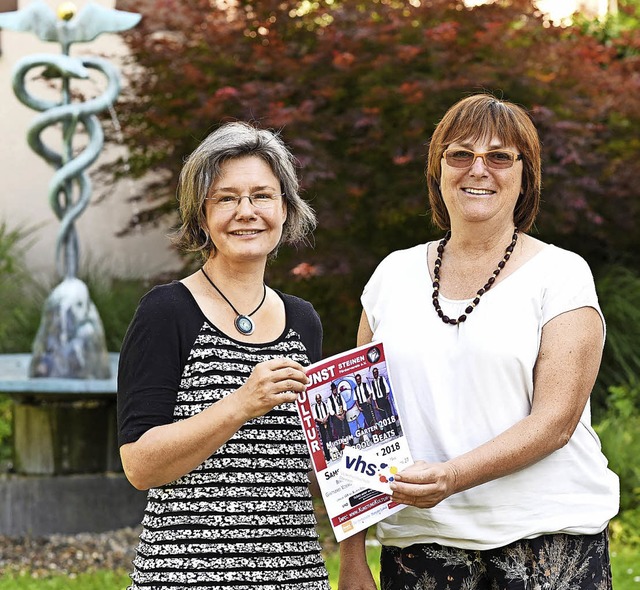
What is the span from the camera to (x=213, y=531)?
8.12 feet

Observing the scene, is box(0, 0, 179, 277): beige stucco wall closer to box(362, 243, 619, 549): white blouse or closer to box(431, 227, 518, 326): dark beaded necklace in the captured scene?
box(431, 227, 518, 326): dark beaded necklace

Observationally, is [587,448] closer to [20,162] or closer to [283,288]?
[283,288]

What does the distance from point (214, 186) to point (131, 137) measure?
6.01 meters

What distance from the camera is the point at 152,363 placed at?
2.46m

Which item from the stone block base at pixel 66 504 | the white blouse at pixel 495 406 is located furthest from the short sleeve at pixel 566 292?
the stone block base at pixel 66 504

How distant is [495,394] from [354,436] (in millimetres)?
351

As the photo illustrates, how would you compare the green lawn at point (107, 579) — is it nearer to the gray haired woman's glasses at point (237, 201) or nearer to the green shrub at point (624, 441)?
the green shrub at point (624, 441)

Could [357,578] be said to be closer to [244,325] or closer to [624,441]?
[244,325]

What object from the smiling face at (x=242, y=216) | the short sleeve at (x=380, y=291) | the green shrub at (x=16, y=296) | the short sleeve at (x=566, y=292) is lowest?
the short sleeve at (x=566, y=292)

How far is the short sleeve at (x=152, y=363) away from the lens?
2.44 metres

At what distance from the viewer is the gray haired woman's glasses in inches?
104

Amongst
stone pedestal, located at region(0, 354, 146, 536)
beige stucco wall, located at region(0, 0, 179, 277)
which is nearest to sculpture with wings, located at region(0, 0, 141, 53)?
stone pedestal, located at region(0, 354, 146, 536)

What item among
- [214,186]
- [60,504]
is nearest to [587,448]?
[214,186]

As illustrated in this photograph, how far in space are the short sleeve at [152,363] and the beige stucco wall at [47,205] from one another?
804cm
